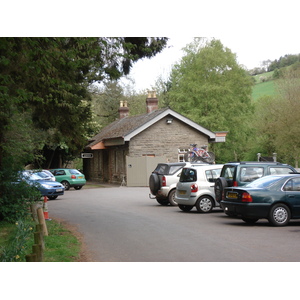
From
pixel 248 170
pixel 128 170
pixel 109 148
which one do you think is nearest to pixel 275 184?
pixel 248 170

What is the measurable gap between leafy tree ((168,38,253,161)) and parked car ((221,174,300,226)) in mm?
41829

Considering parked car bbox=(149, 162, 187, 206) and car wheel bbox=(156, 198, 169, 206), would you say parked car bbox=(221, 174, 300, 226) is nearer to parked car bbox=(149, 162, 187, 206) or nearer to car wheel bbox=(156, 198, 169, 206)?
parked car bbox=(149, 162, 187, 206)

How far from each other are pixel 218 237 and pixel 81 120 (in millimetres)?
8389

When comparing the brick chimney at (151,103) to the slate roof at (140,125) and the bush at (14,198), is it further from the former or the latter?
the bush at (14,198)

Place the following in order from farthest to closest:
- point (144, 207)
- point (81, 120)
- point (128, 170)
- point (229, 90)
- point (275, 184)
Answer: point (229, 90)
point (128, 170)
point (144, 207)
point (81, 120)
point (275, 184)

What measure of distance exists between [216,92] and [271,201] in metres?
43.3

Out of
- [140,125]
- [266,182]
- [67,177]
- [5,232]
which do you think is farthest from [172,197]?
[140,125]

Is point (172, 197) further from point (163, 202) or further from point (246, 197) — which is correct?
point (246, 197)

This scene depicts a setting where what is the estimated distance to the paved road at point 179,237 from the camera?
1055cm

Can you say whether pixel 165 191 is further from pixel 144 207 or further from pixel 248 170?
pixel 248 170

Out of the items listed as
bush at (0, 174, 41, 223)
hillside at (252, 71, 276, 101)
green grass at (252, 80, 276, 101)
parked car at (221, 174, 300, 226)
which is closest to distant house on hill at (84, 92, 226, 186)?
bush at (0, 174, 41, 223)

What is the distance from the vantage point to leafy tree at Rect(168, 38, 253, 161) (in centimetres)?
5806

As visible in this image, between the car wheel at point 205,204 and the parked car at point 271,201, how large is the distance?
164 inches

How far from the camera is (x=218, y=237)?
A: 13.2 metres
